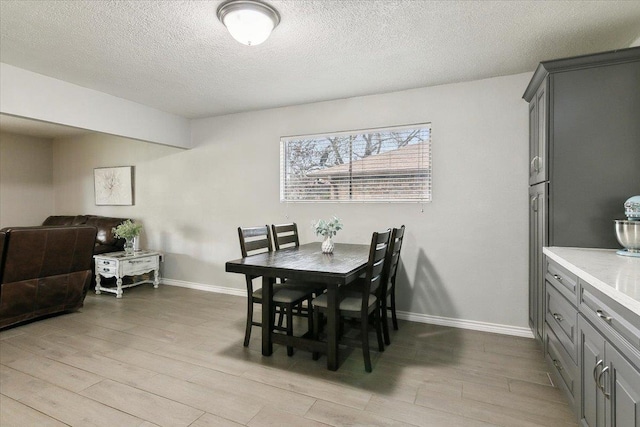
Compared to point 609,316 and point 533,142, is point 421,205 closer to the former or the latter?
point 533,142

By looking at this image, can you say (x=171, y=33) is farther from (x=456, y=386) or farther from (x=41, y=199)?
(x=41, y=199)

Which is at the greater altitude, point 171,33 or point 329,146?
point 171,33

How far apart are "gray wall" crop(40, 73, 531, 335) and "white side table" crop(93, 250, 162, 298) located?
287 millimetres

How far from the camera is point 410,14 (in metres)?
2.09

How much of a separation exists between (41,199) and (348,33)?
665 cm

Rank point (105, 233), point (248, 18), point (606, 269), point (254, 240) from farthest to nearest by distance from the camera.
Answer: point (105, 233) < point (254, 240) < point (248, 18) < point (606, 269)

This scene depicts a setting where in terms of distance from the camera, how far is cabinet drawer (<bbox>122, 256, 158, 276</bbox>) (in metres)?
4.35

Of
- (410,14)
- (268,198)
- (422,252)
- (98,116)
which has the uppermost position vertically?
(410,14)

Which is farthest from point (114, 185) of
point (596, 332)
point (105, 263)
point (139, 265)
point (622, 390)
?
point (622, 390)

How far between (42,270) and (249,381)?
2.55m

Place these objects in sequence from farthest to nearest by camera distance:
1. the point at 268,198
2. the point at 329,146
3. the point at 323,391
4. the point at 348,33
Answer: the point at 268,198 → the point at 329,146 → the point at 348,33 → the point at 323,391

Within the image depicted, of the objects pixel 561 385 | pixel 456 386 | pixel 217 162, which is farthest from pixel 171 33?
pixel 561 385

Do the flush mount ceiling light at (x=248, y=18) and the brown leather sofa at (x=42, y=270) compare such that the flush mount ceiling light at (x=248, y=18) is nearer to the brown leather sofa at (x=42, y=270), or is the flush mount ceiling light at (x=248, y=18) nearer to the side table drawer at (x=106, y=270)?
the brown leather sofa at (x=42, y=270)

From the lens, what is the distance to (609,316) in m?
1.30
